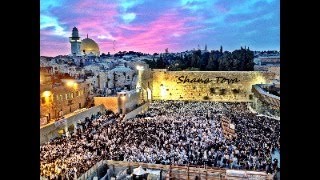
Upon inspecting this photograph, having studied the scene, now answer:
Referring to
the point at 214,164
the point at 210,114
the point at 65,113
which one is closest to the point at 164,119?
the point at 210,114

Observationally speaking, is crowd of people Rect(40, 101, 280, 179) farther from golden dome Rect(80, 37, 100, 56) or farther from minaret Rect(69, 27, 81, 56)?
minaret Rect(69, 27, 81, 56)

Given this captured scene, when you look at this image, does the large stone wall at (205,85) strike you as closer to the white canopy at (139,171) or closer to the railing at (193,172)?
the railing at (193,172)

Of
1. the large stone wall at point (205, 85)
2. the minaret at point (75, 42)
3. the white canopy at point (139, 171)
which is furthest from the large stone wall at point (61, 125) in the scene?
the minaret at point (75, 42)

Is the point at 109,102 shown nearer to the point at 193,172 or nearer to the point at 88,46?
the point at 193,172

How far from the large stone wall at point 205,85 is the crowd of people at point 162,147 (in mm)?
8954

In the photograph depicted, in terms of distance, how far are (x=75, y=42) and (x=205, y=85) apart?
950cm

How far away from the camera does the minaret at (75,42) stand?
22.6 metres

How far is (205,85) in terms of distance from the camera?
1812 cm

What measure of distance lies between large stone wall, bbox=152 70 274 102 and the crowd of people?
8.95 meters

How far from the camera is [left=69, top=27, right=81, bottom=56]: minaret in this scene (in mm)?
22609
